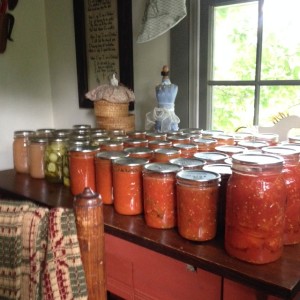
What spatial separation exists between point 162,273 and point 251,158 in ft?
1.00

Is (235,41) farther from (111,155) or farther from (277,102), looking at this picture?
(111,155)

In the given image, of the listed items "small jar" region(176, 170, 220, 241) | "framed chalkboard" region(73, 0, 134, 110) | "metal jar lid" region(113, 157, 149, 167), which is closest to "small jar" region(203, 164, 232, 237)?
"small jar" region(176, 170, 220, 241)

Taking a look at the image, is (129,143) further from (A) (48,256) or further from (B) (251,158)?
(A) (48,256)

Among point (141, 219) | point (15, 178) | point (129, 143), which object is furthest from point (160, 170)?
point (15, 178)

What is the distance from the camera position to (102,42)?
6.34 ft

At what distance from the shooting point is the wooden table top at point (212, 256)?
547 millimetres

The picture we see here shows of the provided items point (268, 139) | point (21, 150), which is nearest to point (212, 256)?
point (268, 139)

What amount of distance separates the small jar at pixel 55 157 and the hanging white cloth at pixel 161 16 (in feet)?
2.00

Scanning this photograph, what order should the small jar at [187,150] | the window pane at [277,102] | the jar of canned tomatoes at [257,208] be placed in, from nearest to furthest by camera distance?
1. the jar of canned tomatoes at [257,208]
2. the small jar at [187,150]
3. the window pane at [277,102]

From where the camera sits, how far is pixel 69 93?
88.1 inches

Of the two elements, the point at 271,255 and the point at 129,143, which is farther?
the point at 129,143

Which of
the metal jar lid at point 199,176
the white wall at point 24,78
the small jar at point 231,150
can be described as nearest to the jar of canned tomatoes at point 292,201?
the metal jar lid at point 199,176

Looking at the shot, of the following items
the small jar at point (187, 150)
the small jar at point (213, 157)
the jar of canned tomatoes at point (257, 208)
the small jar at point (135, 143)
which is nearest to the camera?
the jar of canned tomatoes at point (257, 208)

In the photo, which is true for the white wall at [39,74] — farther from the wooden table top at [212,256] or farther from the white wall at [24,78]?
the wooden table top at [212,256]
